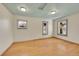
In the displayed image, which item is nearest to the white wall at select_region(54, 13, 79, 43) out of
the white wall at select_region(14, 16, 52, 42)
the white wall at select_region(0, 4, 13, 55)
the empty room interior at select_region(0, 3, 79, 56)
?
the empty room interior at select_region(0, 3, 79, 56)

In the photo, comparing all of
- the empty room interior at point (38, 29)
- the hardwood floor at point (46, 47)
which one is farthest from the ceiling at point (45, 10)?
the hardwood floor at point (46, 47)

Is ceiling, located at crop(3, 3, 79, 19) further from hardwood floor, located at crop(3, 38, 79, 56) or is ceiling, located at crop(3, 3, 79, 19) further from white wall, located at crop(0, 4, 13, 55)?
hardwood floor, located at crop(3, 38, 79, 56)

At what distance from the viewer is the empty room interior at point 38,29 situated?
6.98 ft

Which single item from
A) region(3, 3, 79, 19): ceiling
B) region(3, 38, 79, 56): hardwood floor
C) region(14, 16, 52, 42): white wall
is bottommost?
region(3, 38, 79, 56): hardwood floor

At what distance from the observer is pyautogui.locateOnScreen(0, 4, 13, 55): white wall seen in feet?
6.97

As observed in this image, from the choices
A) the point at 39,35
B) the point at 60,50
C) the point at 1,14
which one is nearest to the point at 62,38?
the point at 60,50

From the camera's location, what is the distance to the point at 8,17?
2.17 meters

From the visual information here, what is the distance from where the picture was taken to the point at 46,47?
2494mm

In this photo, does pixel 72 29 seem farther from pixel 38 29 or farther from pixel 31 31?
pixel 31 31

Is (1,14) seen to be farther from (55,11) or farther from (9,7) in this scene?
(55,11)

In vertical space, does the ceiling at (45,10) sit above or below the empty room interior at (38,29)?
above

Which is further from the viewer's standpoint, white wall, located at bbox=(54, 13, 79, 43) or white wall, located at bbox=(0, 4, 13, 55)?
white wall, located at bbox=(54, 13, 79, 43)

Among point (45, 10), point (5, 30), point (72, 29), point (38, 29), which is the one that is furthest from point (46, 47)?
point (5, 30)

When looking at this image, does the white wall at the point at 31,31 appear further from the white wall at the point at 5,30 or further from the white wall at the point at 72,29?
the white wall at the point at 72,29
